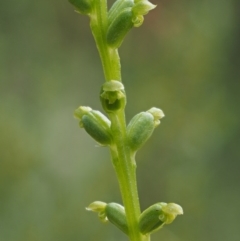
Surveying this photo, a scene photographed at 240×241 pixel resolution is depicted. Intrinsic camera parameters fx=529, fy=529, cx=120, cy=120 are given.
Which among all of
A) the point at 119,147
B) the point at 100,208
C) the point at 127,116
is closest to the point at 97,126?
the point at 119,147

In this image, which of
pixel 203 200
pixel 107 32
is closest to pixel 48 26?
pixel 203 200

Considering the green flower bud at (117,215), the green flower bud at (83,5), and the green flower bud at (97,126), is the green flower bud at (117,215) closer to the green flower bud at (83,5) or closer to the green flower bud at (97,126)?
the green flower bud at (97,126)

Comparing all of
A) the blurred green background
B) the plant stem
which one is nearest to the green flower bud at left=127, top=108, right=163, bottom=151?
the plant stem

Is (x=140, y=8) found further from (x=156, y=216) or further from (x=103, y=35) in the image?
(x=156, y=216)

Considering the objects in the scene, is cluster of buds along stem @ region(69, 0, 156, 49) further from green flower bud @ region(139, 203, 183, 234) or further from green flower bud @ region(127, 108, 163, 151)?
green flower bud @ region(139, 203, 183, 234)

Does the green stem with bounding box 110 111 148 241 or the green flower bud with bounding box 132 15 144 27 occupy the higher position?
the green flower bud with bounding box 132 15 144 27

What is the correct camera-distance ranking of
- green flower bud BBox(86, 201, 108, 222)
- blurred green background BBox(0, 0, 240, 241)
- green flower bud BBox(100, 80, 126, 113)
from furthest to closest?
blurred green background BBox(0, 0, 240, 241) → green flower bud BBox(86, 201, 108, 222) → green flower bud BBox(100, 80, 126, 113)

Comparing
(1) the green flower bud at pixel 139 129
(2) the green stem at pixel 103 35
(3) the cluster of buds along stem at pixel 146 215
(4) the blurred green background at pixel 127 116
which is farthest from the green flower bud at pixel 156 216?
(4) the blurred green background at pixel 127 116
